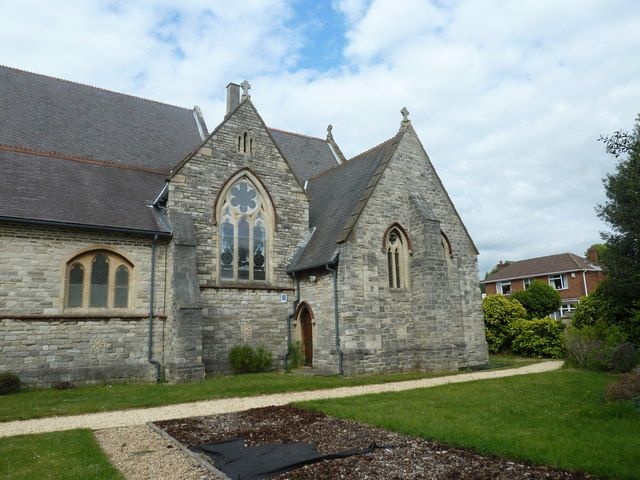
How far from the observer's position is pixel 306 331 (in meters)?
18.6

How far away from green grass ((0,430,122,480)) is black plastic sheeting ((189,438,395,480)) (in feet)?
4.26

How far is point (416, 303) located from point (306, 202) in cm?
616

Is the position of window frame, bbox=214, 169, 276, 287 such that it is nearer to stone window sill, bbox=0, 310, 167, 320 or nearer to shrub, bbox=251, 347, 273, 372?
shrub, bbox=251, 347, 273, 372

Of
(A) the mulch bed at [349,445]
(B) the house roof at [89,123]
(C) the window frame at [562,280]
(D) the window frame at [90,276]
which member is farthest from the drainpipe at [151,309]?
(C) the window frame at [562,280]

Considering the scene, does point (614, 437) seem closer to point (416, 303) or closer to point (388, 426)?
point (388, 426)

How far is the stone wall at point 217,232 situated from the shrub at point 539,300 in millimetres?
20016

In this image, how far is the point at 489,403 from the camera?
10.1 meters

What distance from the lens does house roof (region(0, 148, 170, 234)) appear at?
48.9 feet

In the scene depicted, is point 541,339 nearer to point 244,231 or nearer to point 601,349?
point 601,349

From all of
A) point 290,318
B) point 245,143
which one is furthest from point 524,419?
point 245,143

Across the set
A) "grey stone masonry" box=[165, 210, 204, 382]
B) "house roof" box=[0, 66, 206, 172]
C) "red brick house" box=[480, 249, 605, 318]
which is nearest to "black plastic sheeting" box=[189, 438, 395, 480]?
"grey stone masonry" box=[165, 210, 204, 382]

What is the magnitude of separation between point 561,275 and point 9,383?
41.8 metres

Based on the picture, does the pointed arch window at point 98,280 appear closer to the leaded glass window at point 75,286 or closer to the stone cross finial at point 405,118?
the leaded glass window at point 75,286

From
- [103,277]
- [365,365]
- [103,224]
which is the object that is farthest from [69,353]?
[365,365]
